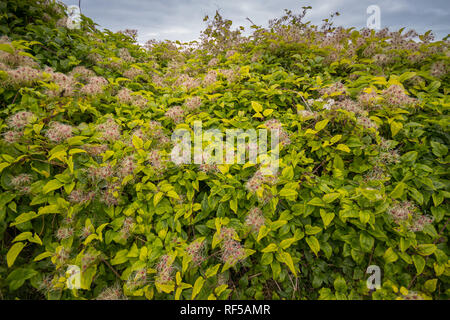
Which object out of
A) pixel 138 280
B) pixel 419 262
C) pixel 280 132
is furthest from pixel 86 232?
pixel 419 262

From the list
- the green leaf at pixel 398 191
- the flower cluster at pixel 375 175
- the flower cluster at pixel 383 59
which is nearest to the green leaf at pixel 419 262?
the green leaf at pixel 398 191

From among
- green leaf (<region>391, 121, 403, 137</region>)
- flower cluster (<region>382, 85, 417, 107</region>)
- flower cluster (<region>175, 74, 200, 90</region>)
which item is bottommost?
green leaf (<region>391, 121, 403, 137</region>)

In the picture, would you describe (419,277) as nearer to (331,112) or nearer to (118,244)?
(331,112)

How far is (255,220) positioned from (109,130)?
1.79 metres

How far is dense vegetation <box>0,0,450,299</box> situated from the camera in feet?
5.10

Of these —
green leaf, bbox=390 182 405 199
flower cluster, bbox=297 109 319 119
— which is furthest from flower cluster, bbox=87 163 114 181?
green leaf, bbox=390 182 405 199

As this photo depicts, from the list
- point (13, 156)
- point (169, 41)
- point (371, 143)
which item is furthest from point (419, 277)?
point (169, 41)

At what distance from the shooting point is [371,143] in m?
2.00

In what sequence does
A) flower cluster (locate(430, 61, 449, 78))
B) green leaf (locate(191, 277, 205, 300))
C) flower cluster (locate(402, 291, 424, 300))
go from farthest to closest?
flower cluster (locate(430, 61, 449, 78)) → green leaf (locate(191, 277, 205, 300)) → flower cluster (locate(402, 291, 424, 300))

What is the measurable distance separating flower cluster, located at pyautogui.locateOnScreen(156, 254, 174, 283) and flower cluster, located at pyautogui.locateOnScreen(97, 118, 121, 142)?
1.35 meters

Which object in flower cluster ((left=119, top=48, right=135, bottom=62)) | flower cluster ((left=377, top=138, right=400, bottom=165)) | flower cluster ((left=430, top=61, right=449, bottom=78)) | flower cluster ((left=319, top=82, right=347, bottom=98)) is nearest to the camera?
flower cluster ((left=377, top=138, right=400, bottom=165))

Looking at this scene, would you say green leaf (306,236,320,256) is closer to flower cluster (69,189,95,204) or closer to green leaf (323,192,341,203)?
green leaf (323,192,341,203)

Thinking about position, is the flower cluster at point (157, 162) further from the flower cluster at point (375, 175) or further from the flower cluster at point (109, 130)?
the flower cluster at point (375, 175)

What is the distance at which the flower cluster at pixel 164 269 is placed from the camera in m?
1.47
